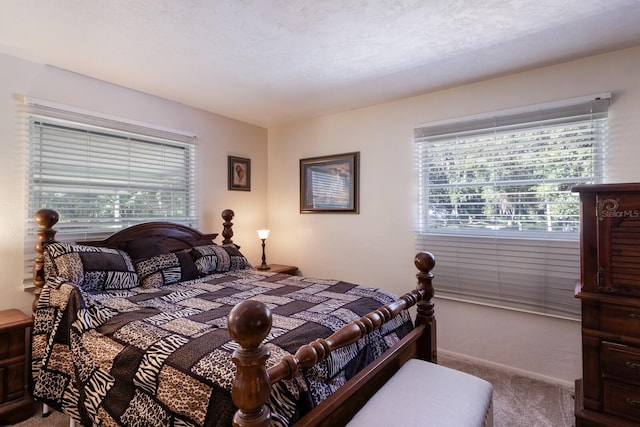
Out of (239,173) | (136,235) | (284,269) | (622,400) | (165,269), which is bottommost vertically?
(622,400)

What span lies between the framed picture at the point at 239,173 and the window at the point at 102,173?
18.9 inches

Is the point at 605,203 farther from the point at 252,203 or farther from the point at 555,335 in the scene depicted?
the point at 252,203

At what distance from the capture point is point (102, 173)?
2770mm

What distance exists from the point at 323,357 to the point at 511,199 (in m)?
2.21

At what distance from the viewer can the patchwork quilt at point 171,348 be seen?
46.5 inches

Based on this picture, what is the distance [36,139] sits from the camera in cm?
241

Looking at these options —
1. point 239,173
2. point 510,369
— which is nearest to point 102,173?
point 239,173

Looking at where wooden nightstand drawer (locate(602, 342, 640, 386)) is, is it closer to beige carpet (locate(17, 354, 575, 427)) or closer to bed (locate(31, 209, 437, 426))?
beige carpet (locate(17, 354, 575, 427))

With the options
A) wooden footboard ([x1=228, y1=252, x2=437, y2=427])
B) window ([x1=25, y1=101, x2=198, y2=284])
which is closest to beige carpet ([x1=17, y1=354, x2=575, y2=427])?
wooden footboard ([x1=228, y1=252, x2=437, y2=427])

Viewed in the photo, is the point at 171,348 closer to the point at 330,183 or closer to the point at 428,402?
the point at 428,402

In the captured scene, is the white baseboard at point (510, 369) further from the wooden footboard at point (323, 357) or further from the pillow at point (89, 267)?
the pillow at point (89, 267)

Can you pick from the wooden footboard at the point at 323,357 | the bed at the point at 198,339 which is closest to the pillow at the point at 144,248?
the bed at the point at 198,339

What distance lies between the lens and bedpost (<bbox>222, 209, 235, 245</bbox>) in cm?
358

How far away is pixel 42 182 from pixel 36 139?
0.32 m
